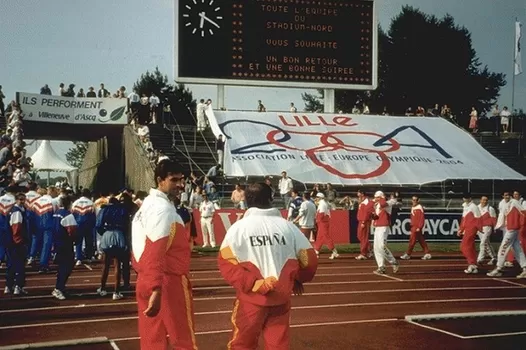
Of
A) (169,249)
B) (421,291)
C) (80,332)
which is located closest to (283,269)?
(169,249)

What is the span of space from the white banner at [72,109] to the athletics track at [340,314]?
17481 mm

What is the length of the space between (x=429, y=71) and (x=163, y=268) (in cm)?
5468

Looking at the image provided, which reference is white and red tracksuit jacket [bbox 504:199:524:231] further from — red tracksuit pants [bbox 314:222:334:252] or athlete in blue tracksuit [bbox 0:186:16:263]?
athlete in blue tracksuit [bbox 0:186:16:263]

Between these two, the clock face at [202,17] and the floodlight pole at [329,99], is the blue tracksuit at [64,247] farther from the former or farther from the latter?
the floodlight pole at [329,99]

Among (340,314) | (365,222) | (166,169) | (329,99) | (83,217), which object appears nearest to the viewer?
(166,169)

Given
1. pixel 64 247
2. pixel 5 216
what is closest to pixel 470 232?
pixel 64 247

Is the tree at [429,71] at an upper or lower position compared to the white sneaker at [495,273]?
upper

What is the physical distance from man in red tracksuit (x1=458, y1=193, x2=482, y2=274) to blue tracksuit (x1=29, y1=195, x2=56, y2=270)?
9.99 metres

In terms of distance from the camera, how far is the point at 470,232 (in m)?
18.7

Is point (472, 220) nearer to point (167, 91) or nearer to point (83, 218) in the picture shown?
point (83, 218)

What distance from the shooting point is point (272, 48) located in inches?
1161

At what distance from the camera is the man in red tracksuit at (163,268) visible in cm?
598

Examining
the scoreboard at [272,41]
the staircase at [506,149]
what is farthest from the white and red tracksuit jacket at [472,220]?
the staircase at [506,149]

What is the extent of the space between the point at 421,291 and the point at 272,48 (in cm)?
1677
